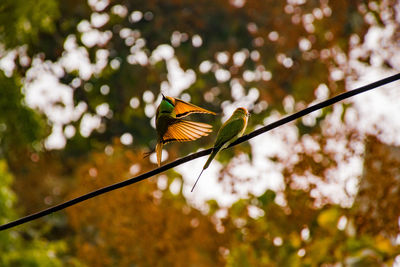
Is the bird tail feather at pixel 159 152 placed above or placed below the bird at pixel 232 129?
above

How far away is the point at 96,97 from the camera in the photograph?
9.86 metres

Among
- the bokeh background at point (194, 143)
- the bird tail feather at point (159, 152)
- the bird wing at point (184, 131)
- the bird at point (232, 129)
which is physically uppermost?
the bird wing at point (184, 131)

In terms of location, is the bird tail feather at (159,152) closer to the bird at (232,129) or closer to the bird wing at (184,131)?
the bird wing at (184,131)

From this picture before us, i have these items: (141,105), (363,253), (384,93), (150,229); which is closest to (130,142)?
(141,105)

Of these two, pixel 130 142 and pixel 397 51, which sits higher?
pixel 397 51

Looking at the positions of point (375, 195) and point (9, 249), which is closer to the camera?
point (375, 195)

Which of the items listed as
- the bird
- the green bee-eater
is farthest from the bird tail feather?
the bird

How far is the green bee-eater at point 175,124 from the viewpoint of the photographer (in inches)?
63.4

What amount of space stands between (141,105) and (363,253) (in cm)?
738

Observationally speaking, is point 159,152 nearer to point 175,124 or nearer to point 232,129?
point 175,124

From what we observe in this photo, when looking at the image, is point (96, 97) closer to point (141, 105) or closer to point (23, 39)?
point (141, 105)

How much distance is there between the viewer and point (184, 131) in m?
1.64

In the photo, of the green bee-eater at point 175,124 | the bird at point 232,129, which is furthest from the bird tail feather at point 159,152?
the bird at point 232,129

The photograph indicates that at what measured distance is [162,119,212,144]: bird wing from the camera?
160cm
